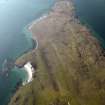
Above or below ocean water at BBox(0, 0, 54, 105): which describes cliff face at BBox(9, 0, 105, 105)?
below

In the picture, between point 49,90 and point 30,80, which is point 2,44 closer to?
point 30,80

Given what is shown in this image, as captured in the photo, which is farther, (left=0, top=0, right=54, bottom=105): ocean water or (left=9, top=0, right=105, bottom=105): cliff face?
(left=0, top=0, right=54, bottom=105): ocean water

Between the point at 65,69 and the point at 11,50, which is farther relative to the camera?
the point at 11,50

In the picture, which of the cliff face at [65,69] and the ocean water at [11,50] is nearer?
the cliff face at [65,69]

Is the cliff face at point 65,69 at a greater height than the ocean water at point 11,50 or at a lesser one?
lesser

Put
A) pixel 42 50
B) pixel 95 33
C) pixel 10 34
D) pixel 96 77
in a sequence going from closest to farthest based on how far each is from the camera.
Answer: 1. pixel 96 77
2. pixel 42 50
3. pixel 95 33
4. pixel 10 34

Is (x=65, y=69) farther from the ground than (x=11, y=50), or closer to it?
closer to it

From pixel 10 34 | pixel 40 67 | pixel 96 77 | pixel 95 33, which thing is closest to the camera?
pixel 96 77

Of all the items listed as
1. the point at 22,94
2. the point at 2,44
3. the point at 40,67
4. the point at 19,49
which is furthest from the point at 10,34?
the point at 22,94
